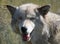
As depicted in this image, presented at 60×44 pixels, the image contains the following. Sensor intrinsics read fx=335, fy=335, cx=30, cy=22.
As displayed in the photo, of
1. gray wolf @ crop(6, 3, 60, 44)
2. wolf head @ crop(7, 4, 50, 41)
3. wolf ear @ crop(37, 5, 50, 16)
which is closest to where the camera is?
wolf head @ crop(7, 4, 50, 41)

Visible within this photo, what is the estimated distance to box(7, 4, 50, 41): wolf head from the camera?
7.69 m

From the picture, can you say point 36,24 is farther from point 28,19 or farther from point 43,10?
point 43,10

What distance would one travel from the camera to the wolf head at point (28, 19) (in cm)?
769

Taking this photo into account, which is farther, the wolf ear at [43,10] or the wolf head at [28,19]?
the wolf ear at [43,10]

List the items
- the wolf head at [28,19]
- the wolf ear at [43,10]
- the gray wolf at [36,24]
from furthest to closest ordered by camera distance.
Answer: the wolf ear at [43,10] < the gray wolf at [36,24] < the wolf head at [28,19]

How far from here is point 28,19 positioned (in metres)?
7.84

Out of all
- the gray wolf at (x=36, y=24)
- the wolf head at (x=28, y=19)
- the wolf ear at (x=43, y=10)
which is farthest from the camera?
the wolf ear at (x=43, y=10)

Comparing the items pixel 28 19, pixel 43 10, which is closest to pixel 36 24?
pixel 28 19

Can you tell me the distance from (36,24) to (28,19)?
22 cm

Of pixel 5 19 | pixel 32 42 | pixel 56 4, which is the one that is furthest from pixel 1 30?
pixel 56 4

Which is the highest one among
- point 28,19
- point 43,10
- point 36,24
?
point 43,10

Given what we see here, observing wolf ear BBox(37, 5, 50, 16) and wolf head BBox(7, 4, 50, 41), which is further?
wolf ear BBox(37, 5, 50, 16)

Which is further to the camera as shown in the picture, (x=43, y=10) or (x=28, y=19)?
(x=43, y=10)

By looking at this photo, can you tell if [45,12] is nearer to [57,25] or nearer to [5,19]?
[57,25]
